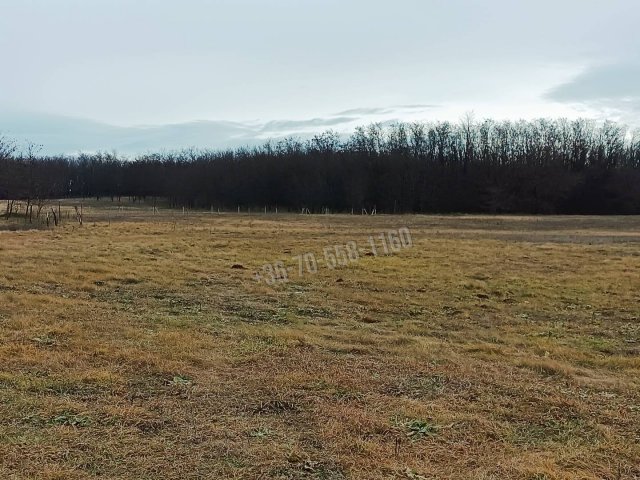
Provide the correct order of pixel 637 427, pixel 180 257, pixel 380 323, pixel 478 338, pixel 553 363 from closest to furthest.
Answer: pixel 637 427 < pixel 553 363 < pixel 478 338 < pixel 380 323 < pixel 180 257

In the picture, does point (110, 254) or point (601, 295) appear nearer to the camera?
point (601, 295)

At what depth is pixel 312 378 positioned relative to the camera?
5973 millimetres

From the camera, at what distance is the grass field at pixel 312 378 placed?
404cm

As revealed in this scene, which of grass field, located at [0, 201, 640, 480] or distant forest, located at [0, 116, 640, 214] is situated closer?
grass field, located at [0, 201, 640, 480]

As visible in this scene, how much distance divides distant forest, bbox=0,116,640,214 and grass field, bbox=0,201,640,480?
6361 centimetres

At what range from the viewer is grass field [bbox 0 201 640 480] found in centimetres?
404

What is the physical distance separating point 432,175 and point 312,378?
77.8 meters

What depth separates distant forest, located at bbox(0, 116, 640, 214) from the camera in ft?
242

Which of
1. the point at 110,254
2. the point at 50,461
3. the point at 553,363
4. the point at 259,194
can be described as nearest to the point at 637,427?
the point at 553,363

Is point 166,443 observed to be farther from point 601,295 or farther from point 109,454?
point 601,295

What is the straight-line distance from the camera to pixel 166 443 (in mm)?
4242

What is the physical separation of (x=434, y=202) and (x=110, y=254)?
6518cm

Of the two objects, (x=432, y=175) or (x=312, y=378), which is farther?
(x=432, y=175)

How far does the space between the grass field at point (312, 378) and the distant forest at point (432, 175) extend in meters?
63.6
